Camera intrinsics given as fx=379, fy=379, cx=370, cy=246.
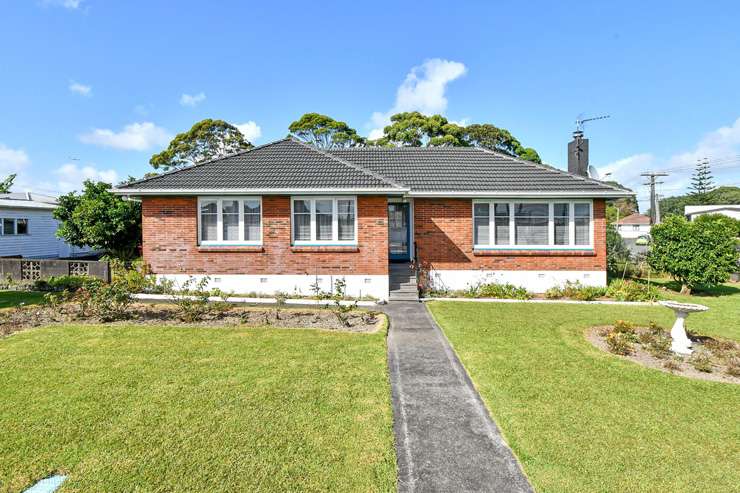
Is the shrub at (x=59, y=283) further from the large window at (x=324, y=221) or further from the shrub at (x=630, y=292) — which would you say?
the shrub at (x=630, y=292)

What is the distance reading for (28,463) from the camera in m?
3.56

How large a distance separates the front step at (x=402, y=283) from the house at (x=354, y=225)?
87mm

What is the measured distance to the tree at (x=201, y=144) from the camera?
3797 cm

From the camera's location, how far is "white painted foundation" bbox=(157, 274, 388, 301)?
11984mm

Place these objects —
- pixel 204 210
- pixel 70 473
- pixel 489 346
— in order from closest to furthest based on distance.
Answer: pixel 70 473 < pixel 489 346 < pixel 204 210

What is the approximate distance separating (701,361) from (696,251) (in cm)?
872

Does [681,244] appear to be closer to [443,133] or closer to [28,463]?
[28,463]

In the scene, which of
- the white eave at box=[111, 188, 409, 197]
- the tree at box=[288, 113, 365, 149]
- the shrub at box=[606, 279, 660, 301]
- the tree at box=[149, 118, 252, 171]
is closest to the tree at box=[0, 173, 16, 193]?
the tree at box=[149, 118, 252, 171]

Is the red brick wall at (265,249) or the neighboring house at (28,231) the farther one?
the neighboring house at (28,231)

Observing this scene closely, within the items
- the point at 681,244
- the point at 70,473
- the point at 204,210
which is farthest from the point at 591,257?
the point at 70,473

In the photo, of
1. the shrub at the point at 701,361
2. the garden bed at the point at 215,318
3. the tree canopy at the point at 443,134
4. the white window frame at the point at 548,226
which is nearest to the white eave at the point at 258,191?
the white window frame at the point at 548,226

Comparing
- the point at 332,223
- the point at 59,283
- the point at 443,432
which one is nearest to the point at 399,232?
the point at 332,223

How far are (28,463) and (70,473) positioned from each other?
517mm

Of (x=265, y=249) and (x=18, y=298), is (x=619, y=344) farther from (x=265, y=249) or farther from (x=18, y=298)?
(x=18, y=298)
